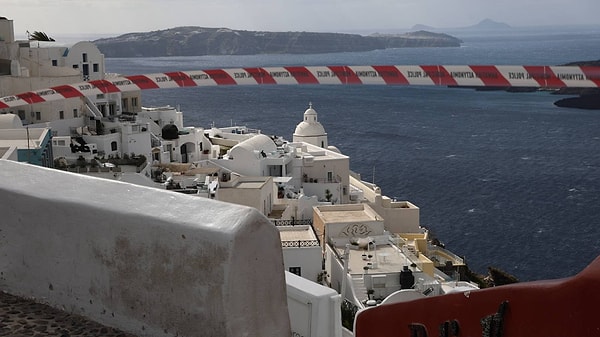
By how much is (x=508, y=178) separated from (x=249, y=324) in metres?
46.1

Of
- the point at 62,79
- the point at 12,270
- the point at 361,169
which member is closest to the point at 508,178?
the point at 361,169

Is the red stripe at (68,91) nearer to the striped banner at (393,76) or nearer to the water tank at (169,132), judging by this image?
the striped banner at (393,76)

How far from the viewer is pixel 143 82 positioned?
15.7 m

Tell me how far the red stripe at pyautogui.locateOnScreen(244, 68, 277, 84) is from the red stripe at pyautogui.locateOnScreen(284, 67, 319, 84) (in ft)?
1.23

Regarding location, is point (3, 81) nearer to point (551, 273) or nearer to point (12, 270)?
point (551, 273)

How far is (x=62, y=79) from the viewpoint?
94.9 feet

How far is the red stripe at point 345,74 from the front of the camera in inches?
485

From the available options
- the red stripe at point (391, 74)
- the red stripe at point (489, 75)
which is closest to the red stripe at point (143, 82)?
the red stripe at point (391, 74)

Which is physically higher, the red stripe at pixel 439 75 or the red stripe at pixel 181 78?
the red stripe at pixel 439 75

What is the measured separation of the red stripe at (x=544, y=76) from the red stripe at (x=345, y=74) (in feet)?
9.31

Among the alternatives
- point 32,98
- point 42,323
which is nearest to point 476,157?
point 32,98

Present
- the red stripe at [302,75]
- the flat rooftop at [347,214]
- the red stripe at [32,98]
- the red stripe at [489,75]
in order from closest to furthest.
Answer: the red stripe at [489,75], the red stripe at [302,75], the red stripe at [32,98], the flat rooftop at [347,214]

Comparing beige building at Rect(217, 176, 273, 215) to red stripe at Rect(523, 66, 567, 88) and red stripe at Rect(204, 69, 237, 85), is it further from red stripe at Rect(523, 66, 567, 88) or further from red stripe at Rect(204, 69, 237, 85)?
red stripe at Rect(523, 66, 567, 88)

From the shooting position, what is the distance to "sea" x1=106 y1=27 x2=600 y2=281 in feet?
116
